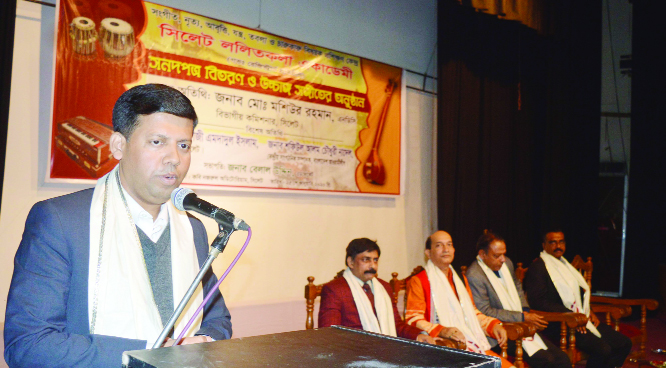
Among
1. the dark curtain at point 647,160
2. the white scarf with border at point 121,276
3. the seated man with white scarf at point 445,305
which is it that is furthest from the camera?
the dark curtain at point 647,160

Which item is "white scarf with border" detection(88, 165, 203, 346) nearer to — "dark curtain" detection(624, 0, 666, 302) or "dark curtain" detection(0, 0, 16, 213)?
"dark curtain" detection(0, 0, 16, 213)

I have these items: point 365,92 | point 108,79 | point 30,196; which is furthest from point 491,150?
point 30,196

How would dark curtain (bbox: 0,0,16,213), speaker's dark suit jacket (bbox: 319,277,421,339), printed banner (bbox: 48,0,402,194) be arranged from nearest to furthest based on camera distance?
1. dark curtain (bbox: 0,0,16,213)
2. speaker's dark suit jacket (bbox: 319,277,421,339)
3. printed banner (bbox: 48,0,402,194)

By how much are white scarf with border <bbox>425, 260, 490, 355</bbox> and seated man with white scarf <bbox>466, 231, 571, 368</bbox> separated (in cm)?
21

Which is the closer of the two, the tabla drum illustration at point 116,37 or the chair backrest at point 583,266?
the tabla drum illustration at point 116,37

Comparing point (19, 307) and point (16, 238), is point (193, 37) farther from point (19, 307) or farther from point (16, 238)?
point (19, 307)

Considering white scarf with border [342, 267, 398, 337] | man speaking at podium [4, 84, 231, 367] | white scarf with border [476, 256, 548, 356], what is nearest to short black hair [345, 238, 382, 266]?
white scarf with border [342, 267, 398, 337]

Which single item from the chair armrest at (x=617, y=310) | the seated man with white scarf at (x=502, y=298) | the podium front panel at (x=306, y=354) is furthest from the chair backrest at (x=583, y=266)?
the podium front panel at (x=306, y=354)

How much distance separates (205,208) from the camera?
111 cm

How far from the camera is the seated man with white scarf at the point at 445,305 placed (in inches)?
130

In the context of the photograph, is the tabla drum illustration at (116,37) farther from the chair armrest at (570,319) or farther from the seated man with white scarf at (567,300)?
the seated man with white scarf at (567,300)

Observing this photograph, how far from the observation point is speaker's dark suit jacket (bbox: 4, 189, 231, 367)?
3.57ft

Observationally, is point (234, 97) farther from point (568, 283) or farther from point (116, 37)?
point (568, 283)

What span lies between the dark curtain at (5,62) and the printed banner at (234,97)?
23cm
